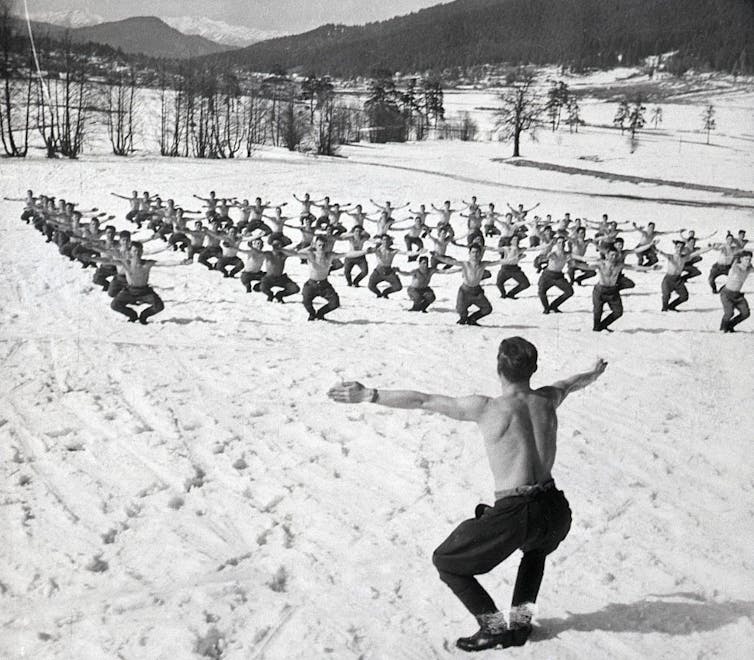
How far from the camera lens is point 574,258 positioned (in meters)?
12.2

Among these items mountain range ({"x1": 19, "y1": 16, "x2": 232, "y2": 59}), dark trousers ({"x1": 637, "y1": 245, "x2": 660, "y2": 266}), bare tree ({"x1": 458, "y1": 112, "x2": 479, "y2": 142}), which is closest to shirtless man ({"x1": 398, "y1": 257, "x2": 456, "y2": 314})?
dark trousers ({"x1": 637, "y1": 245, "x2": 660, "y2": 266})

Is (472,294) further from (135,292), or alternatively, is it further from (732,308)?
(135,292)

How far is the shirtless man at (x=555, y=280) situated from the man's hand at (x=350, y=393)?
10.1 metres

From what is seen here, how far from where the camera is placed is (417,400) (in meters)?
3.29

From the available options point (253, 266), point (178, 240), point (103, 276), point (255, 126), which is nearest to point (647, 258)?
point (253, 266)

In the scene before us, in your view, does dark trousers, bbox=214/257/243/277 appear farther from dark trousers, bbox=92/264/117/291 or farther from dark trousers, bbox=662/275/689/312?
dark trousers, bbox=662/275/689/312

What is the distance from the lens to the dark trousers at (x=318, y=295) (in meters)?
11.6

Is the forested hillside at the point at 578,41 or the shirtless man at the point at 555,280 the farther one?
the forested hillside at the point at 578,41

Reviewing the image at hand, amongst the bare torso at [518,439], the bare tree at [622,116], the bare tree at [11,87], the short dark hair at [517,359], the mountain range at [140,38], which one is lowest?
the bare torso at [518,439]

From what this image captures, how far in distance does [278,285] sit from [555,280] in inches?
228

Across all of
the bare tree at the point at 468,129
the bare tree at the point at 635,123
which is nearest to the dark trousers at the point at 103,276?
the bare tree at the point at 635,123

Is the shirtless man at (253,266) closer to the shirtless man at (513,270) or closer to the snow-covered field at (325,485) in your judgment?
the snow-covered field at (325,485)

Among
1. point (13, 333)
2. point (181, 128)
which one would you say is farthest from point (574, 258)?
point (181, 128)

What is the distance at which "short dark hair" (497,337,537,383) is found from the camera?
3.14 m
